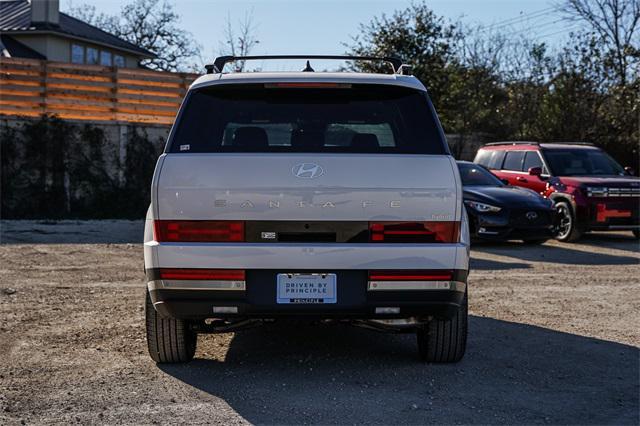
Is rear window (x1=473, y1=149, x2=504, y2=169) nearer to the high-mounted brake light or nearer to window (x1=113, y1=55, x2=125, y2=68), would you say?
the high-mounted brake light

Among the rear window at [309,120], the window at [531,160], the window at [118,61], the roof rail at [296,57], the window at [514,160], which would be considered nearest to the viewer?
the rear window at [309,120]

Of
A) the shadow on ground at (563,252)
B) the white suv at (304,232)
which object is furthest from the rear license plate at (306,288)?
the shadow on ground at (563,252)

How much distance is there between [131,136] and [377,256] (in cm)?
1548

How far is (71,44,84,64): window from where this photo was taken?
33.2m

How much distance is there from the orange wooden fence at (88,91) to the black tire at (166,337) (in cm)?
1455

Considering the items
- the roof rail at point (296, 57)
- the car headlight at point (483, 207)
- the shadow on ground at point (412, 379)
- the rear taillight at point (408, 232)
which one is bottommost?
the shadow on ground at point (412, 379)

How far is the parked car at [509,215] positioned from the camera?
535 inches

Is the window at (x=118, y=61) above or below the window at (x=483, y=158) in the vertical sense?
above

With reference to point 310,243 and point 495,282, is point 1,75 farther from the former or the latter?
point 310,243

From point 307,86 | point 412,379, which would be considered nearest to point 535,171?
point 412,379

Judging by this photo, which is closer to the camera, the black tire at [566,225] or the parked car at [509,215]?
the parked car at [509,215]

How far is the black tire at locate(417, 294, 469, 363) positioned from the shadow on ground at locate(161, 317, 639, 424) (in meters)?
0.10

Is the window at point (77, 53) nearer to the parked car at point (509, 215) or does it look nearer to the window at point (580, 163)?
the window at point (580, 163)

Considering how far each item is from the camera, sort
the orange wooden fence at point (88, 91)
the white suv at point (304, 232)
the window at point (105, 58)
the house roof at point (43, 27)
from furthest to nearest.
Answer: the window at point (105, 58), the house roof at point (43, 27), the orange wooden fence at point (88, 91), the white suv at point (304, 232)
